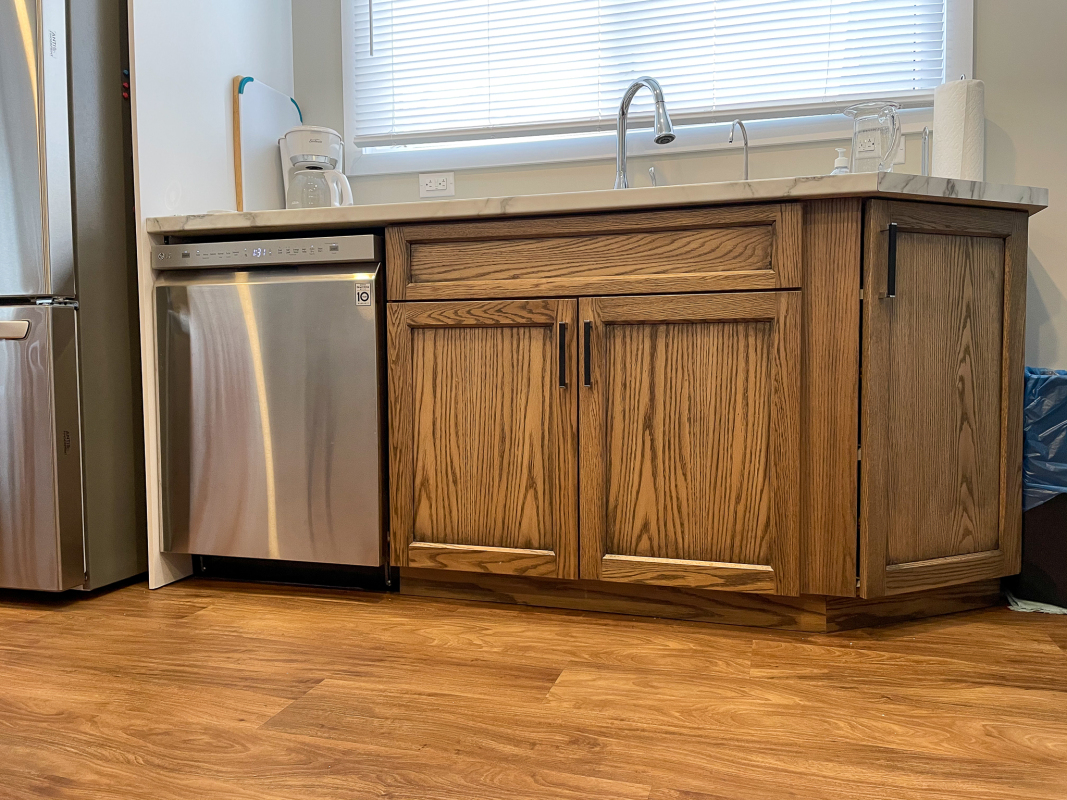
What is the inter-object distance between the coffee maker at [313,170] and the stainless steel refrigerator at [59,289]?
467mm

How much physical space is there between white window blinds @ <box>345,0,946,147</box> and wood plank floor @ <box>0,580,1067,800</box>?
1432 mm

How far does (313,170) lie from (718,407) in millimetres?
1356

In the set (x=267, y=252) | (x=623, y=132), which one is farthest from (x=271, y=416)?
(x=623, y=132)

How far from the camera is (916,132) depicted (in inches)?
81.7

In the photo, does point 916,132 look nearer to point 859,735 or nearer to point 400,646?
point 859,735

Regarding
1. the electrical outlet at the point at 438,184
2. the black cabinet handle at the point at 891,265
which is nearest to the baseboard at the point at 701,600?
the black cabinet handle at the point at 891,265

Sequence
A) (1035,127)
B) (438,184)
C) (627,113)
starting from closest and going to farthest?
(1035,127) → (627,113) → (438,184)

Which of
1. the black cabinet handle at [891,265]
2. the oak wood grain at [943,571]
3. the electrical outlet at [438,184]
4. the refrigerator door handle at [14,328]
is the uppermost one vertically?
the electrical outlet at [438,184]

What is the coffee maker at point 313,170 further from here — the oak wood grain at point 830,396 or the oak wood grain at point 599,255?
the oak wood grain at point 830,396

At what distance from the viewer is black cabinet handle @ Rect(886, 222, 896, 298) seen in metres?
1.46

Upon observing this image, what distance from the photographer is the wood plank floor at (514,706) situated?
0.97m

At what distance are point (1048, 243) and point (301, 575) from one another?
6.72 ft

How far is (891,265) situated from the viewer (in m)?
1.46

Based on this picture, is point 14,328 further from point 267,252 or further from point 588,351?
point 588,351
